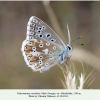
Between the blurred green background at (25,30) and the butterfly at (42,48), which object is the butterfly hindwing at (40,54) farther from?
the blurred green background at (25,30)

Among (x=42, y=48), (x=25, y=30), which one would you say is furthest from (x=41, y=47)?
(x=25, y=30)

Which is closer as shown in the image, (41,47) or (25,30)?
(41,47)

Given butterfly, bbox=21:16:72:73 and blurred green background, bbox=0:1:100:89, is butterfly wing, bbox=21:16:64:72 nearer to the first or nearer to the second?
butterfly, bbox=21:16:72:73

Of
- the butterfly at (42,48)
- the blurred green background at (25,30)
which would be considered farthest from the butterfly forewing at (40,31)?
the blurred green background at (25,30)

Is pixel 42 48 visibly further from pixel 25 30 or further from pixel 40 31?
pixel 25 30

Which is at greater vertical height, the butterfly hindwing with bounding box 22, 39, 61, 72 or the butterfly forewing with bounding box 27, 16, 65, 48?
the butterfly forewing with bounding box 27, 16, 65, 48

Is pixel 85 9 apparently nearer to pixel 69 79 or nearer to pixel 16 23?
pixel 16 23

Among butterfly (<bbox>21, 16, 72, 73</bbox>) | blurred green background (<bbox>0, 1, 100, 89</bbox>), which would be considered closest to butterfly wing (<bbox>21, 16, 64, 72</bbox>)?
butterfly (<bbox>21, 16, 72, 73</bbox>)

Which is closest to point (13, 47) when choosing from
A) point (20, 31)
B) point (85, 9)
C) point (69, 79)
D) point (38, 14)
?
point (20, 31)
